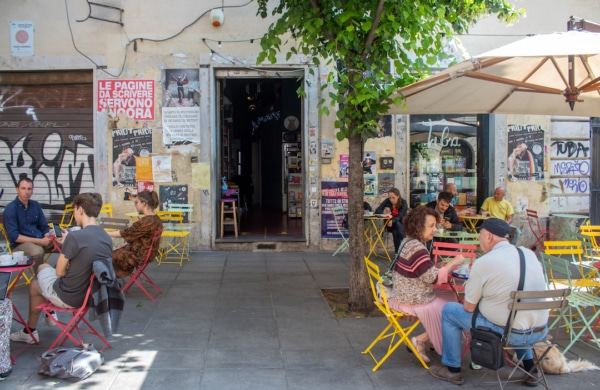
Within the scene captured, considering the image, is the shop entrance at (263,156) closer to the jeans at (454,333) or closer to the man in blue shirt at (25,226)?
the man in blue shirt at (25,226)

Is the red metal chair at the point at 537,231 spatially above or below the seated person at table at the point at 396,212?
below

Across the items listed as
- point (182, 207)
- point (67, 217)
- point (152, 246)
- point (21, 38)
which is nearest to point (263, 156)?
point (182, 207)

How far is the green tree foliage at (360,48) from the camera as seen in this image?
18.7 ft

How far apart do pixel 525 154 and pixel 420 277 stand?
22.9 feet

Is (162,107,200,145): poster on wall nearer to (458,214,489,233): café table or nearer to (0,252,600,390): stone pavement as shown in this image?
(0,252,600,390): stone pavement

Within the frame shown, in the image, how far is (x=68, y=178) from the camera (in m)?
10.3

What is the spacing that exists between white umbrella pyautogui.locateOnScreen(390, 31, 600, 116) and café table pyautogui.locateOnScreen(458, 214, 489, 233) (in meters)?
2.18

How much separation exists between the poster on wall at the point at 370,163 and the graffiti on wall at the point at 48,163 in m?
5.07

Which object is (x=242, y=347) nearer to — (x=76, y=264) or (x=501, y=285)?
(x=76, y=264)

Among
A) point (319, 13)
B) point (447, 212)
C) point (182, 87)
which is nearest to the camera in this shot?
point (319, 13)

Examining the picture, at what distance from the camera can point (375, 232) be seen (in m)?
9.95

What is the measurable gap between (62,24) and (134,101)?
6.35ft

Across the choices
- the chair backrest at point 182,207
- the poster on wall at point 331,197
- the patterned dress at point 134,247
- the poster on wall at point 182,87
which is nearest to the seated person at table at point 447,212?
the poster on wall at point 331,197

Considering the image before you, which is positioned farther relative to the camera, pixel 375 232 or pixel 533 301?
pixel 375 232
